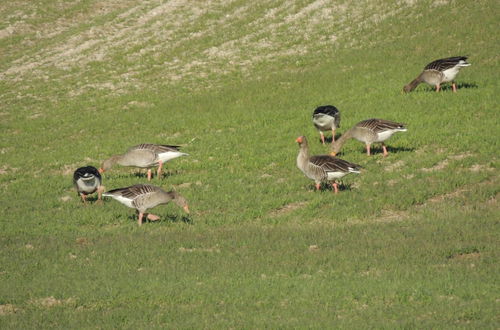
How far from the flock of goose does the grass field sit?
65cm

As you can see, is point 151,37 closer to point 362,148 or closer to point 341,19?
point 341,19

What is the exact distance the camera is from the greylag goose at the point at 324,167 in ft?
70.9

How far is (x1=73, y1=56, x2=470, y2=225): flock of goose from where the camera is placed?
67.4 feet

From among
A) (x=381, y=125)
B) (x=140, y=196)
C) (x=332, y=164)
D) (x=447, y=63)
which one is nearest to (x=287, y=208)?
(x=332, y=164)

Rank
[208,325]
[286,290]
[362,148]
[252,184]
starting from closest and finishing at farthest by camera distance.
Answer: [208,325] → [286,290] → [252,184] → [362,148]

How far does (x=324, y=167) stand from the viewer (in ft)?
71.9

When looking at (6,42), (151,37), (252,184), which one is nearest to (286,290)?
(252,184)

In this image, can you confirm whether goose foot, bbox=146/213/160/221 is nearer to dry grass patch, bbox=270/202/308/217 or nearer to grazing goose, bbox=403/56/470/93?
dry grass patch, bbox=270/202/308/217

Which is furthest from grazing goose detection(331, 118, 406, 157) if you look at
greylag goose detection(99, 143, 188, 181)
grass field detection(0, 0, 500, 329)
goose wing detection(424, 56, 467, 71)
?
goose wing detection(424, 56, 467, 71)

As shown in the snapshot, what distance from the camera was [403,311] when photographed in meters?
13.3

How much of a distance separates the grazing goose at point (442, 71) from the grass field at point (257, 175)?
84 cm

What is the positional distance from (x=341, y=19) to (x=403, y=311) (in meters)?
39.5

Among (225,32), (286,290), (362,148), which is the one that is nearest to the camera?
(286,290)

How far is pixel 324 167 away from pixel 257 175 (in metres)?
4.90
